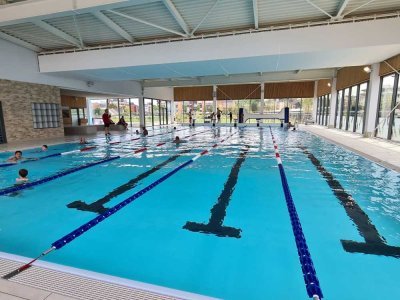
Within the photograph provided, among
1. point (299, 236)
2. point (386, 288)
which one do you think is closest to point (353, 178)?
point (299, 236)

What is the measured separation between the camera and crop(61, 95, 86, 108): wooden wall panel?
20.0m

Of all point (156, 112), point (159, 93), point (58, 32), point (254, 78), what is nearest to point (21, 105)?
point (58, 32)

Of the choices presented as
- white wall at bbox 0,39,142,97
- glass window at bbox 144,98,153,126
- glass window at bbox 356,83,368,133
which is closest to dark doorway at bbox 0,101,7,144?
white wall at bbox 0,39,142,97

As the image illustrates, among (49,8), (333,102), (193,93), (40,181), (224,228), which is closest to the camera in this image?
(224,228)

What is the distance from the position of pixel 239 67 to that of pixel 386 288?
9.32 meters

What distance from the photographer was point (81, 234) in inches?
107

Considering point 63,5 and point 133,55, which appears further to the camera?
point 133,55

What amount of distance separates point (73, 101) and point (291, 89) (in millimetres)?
18938

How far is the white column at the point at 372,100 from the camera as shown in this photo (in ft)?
31.5

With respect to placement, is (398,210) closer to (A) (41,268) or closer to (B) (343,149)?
(A) (41,268)

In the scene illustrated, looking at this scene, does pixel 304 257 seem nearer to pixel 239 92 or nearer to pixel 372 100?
pixel 372 100

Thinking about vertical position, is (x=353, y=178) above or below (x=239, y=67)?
below

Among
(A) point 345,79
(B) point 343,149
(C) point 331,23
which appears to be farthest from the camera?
(A) point 345,79

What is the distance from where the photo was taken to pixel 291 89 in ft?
70.4
